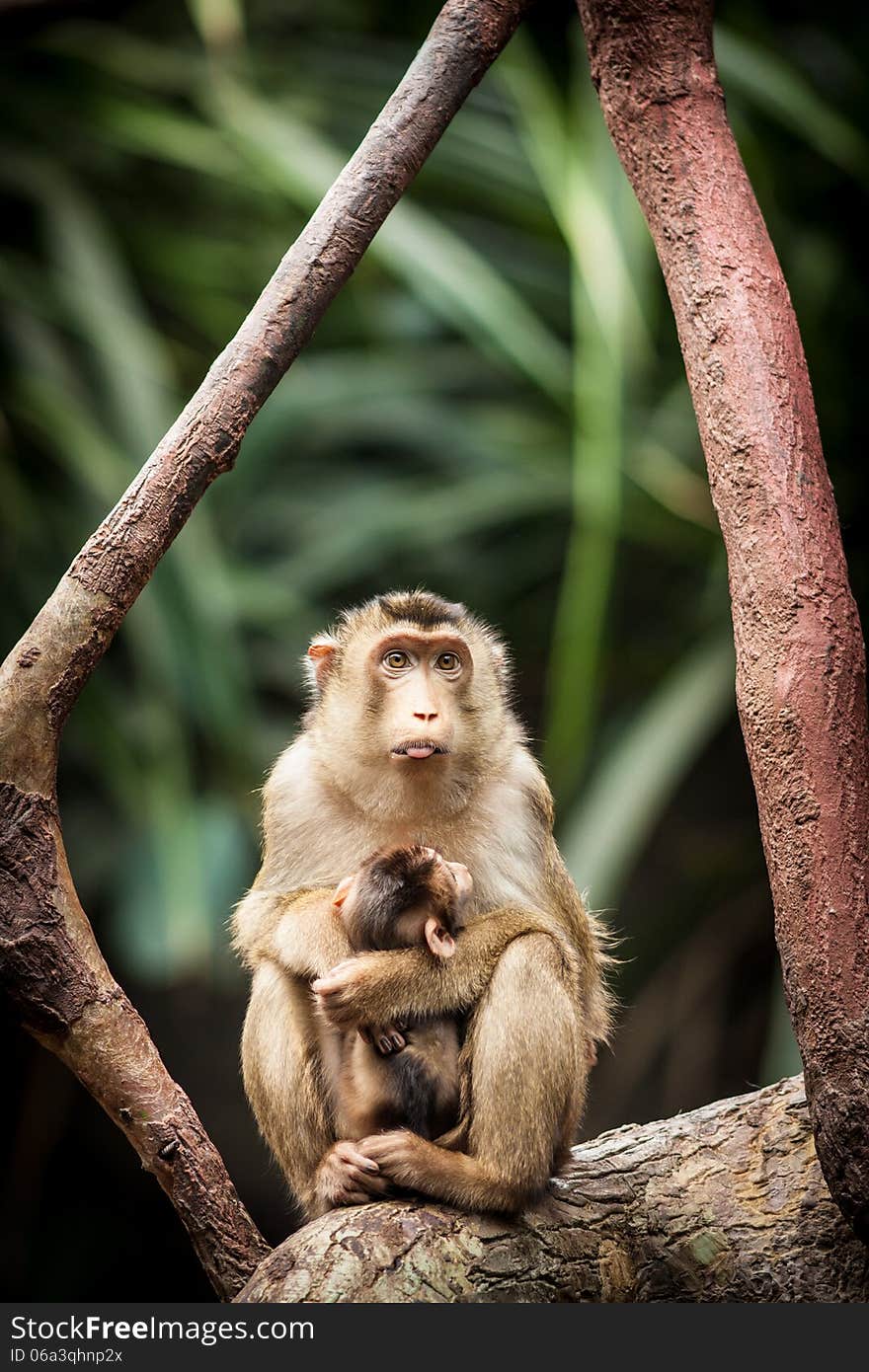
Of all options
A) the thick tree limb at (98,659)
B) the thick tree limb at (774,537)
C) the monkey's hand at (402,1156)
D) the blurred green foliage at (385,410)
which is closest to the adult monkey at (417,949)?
the monkey's hand at (402,1156)

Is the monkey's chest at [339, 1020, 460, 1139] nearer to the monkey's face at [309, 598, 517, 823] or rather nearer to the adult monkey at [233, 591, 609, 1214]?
the adult monkey at [233, 591, 609, 1214]

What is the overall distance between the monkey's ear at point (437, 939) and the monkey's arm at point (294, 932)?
18 centimetres

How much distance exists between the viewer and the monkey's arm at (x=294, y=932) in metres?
2.71

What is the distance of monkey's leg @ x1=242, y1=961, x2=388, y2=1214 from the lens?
2727 mm

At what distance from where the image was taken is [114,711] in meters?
5.48

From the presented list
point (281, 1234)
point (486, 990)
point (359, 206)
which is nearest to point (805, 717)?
point (486, 990)

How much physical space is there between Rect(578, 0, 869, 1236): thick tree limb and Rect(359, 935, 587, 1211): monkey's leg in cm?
43

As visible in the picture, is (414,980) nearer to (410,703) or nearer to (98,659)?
(410,703)

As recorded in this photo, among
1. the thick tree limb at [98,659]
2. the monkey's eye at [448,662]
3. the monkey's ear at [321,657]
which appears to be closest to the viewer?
the thick tree limb at [98,659]

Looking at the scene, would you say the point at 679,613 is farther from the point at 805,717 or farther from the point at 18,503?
the point at 805,717

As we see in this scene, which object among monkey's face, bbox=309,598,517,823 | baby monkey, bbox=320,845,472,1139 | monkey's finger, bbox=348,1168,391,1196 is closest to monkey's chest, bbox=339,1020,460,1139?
baby monkey, bbox=320,845,472,1139

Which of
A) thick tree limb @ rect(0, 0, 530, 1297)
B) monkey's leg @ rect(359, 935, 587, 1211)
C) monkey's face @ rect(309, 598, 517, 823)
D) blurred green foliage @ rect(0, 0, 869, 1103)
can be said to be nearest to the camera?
thick tree limb @ rect(0, 0, 530, 1297)

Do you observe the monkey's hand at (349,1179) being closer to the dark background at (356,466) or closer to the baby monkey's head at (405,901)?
the baby monkey's head at (405,901)

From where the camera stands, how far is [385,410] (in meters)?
6.13
